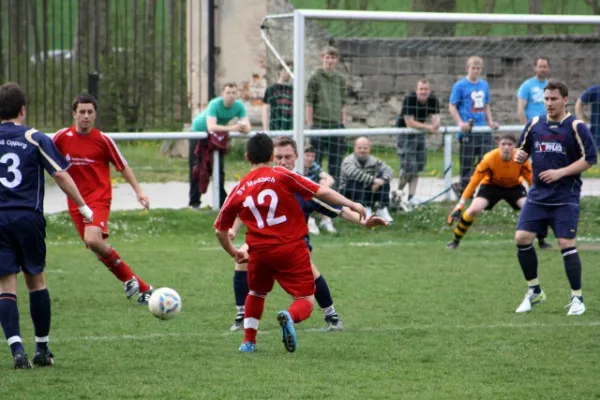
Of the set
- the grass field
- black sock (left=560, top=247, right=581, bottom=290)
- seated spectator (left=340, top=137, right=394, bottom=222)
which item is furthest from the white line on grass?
seated spectator (left=340, top=137, right=394, bottom=222)

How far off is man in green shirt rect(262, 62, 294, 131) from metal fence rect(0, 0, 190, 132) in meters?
1.85

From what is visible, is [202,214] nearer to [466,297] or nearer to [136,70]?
[136,70]

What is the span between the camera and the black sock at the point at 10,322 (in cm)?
668

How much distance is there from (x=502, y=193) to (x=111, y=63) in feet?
22.8

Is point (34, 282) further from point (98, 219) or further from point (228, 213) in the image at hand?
point (98, 219)

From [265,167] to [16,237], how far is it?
1651mm

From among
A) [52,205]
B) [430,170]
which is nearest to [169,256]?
[52,205]

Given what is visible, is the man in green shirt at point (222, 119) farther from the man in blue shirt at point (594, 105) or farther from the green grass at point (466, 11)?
the man in blue shirt at point (594, 105)

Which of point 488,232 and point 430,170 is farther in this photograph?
point 430,170

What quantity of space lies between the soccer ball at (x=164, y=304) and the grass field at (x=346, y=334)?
8.9 inches

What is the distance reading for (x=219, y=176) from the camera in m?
14.4

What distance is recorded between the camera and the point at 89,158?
941cm

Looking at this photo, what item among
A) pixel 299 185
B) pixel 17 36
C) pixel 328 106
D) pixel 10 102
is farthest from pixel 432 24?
pixel 10 102

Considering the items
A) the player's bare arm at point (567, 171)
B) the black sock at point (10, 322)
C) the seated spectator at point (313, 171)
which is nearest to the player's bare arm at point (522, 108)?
the seated spectator at point (313, 171)
